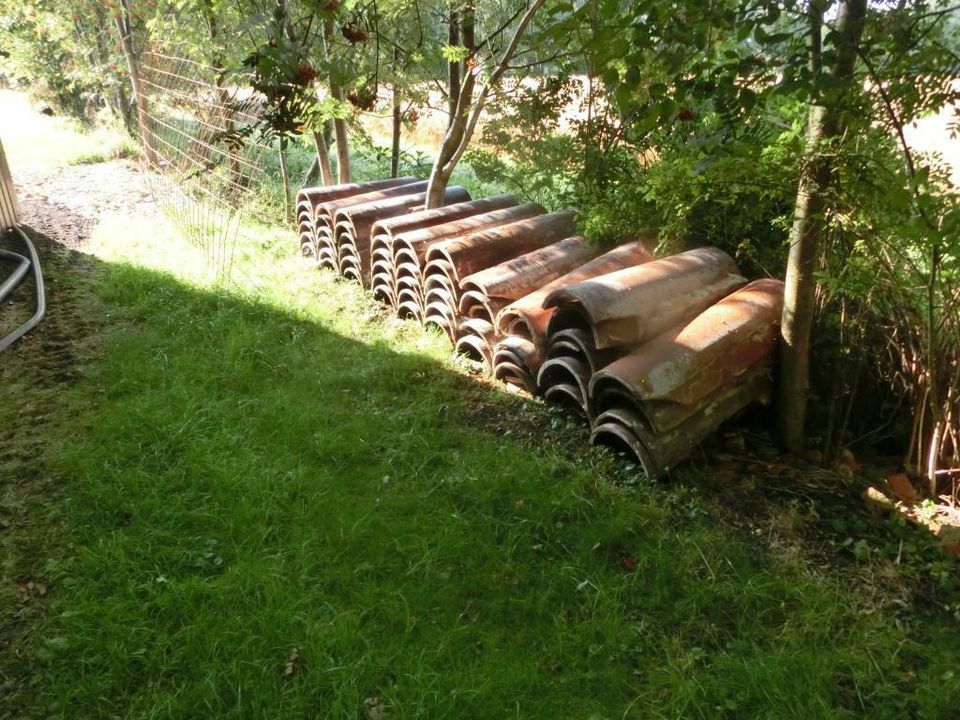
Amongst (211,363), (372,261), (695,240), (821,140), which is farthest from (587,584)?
(372,261)

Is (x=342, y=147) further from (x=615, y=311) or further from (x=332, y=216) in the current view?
(x=615, y=311)

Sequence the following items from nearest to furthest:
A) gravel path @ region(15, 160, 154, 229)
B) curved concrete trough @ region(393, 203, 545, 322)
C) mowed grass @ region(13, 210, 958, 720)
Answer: mowed grass @ region(13, 210, 958, 720), curved concrete trough @ region(393, 203, 545, 322), gravel path @ region(15, 160, 154, 229)

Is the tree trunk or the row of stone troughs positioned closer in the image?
the tree trunk

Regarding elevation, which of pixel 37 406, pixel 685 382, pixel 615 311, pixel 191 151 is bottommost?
pixel 37 406

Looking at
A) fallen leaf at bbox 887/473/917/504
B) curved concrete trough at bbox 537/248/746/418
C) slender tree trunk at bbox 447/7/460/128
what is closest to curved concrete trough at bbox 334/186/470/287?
slender tree trunk at bbox 447/7/460/128

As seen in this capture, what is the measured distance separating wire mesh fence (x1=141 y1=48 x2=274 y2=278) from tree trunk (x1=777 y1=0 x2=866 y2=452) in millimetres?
3414

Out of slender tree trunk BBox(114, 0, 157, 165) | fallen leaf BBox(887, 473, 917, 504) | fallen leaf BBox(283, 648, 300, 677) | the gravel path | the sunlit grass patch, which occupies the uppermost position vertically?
slender tree trunk BBox(114, 0, 157, 165)

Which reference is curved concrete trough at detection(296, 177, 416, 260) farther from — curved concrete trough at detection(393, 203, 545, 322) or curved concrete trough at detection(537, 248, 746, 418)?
curved concrete trough at detection(537, 248, 746, 418)

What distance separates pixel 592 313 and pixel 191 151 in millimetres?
3965

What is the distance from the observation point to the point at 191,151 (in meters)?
5.61

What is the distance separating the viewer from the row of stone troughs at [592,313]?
10.9 feet

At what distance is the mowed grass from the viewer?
2.34 m

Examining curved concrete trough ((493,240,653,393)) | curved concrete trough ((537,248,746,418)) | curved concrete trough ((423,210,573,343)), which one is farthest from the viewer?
curved concrete trough ((423,210,573,343))

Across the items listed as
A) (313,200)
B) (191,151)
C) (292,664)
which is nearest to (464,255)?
(313,200)
